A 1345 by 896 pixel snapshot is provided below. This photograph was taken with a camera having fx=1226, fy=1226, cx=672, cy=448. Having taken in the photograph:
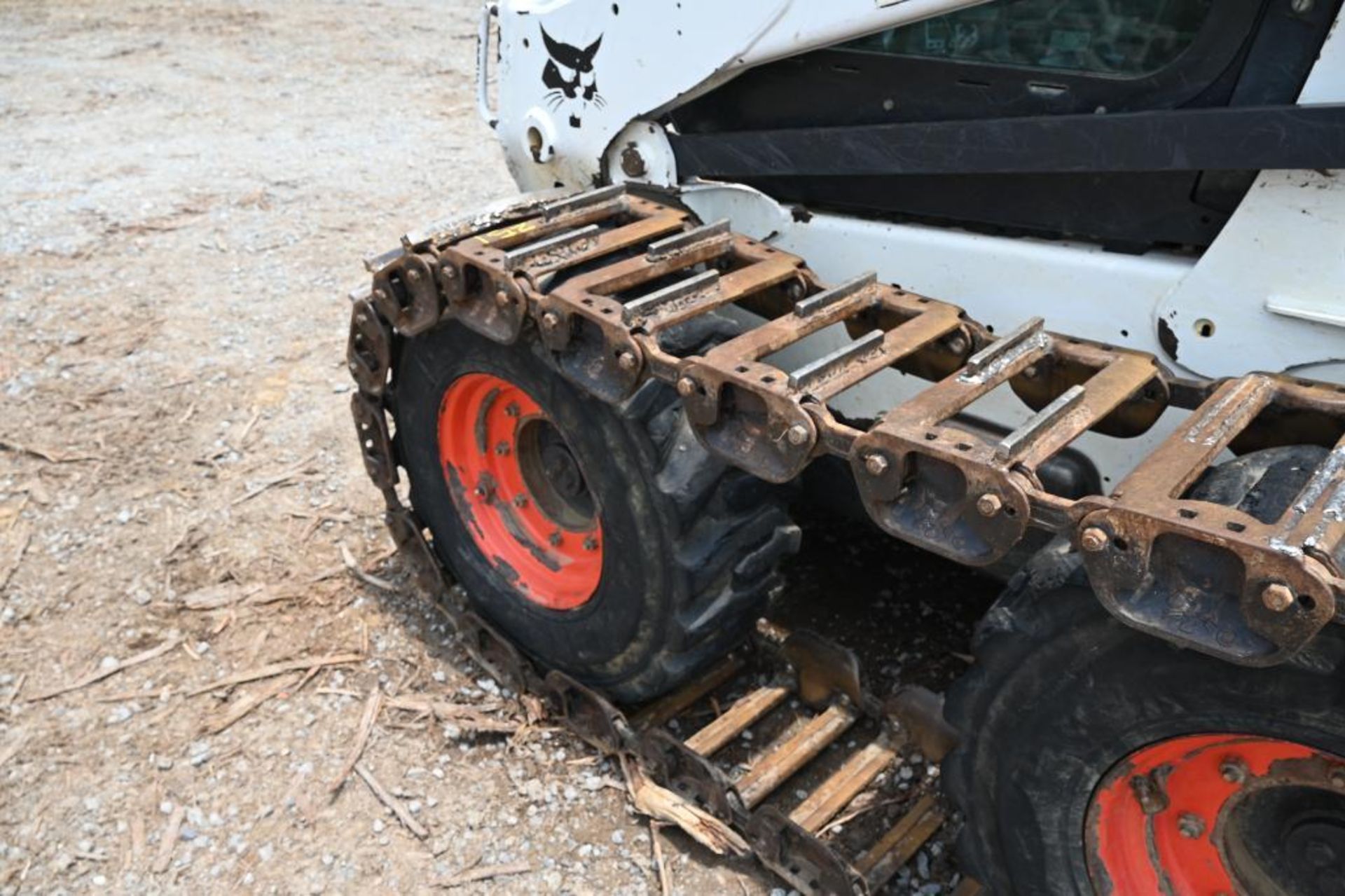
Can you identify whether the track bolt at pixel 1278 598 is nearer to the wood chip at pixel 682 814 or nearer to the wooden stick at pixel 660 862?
the wood chip at pixel 682 814

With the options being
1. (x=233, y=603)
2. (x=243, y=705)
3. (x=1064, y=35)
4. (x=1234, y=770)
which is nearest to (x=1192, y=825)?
(x=1234, y=770)

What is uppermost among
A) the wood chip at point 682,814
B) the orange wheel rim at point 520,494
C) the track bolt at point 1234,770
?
the track bolt at point 1234,770

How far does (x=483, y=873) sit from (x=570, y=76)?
2080 mm

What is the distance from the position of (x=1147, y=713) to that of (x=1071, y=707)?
14 centimetres

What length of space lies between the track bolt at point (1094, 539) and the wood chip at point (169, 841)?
2.40 meters

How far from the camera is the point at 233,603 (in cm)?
399

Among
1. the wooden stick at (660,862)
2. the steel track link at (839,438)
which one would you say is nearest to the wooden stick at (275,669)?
the steel track link at (839,438)

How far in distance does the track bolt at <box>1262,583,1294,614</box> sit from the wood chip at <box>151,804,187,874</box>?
2.61 m

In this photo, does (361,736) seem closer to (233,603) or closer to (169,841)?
(169,841)

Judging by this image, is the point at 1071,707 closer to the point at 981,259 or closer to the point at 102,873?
the point at 981,259

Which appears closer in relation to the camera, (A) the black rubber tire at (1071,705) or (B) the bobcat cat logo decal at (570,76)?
(A) the black rubber tire at (1071,705)

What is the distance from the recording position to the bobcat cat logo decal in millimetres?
3258

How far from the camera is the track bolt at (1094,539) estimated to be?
185 cm

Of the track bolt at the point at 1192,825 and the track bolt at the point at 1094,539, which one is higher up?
the track bolt at the point at 1094,539
